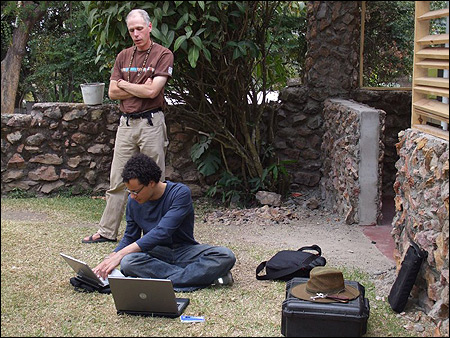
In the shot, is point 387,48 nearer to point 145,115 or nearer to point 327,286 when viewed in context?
point 145,115

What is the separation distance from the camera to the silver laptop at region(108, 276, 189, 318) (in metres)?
3.28

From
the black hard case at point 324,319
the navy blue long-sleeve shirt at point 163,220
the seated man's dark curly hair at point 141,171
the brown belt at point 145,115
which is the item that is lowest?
the black hard case at point 324,319

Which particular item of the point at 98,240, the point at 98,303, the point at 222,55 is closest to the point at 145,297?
the point at 98,303

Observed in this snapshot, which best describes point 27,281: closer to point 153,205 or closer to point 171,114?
point 153,205

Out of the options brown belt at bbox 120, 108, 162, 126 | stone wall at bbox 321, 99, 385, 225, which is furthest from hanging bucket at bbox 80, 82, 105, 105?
stone wall at bbox 321, 99, 385, 225

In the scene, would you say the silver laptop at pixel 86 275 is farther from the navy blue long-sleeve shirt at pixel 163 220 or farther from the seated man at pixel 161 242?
the navy blue long-sleeve shirt at pixel 163 220

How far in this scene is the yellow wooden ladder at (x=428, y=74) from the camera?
10.9 ft

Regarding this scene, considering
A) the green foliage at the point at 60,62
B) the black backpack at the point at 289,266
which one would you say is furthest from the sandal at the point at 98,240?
the green foliage at the point at 60,62

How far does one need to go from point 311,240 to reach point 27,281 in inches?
91.6

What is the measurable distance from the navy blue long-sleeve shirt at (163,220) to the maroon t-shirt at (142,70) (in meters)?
1.24

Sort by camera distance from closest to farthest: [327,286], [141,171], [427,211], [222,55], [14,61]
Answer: [327,286] → [427,211] → [141,171] → [222,55] → [14,61]

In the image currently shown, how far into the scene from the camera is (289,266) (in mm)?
4145

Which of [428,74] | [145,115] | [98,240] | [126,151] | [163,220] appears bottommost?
[98,240]

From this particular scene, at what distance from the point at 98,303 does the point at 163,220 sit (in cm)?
59
